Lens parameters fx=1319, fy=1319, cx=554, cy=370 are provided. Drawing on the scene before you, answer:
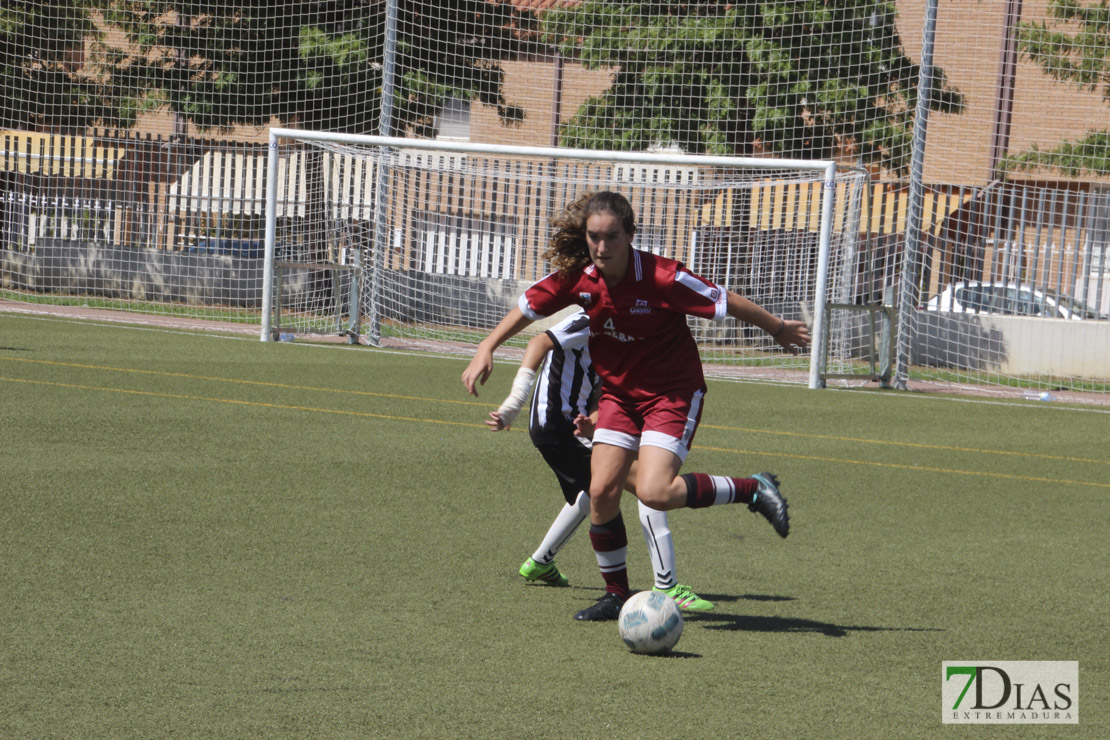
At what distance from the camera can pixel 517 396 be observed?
5129 mm

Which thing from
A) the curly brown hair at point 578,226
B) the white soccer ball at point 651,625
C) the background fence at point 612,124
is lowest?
the white soccer ball at point 651,625

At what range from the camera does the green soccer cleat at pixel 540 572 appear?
530 cm

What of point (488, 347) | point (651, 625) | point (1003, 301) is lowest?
point (651, 625)

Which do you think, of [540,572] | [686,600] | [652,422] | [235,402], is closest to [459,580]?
[540,572]

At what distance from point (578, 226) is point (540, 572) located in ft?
4.67

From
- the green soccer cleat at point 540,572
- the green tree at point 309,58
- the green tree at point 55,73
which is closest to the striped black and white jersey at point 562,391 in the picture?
the green soccer cleat at point 540,572

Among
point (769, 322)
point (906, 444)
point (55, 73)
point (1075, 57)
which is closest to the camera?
point (769, 322)

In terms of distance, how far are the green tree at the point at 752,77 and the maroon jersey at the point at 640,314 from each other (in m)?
11.9

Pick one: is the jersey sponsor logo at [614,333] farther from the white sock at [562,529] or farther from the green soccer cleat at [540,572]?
the green soccer cleat at [540,572]

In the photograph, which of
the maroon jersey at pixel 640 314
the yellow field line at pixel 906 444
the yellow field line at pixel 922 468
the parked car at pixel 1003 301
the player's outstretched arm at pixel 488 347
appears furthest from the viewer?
the parked car at pixel 1003 301

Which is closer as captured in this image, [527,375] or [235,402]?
[527,375]

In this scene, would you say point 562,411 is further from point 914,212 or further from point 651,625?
point 914,212

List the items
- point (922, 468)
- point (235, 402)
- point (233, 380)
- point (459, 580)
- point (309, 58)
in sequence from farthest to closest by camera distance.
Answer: point (309, 58) → point (233, 380) → point (235, 402) → point (922, 468) → point (459, 580)

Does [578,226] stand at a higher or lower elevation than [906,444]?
higher
